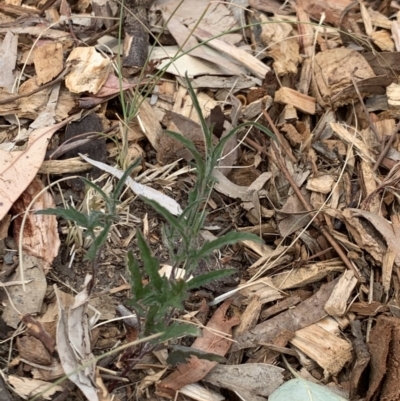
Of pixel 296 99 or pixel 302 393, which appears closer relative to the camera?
pixel 302 393

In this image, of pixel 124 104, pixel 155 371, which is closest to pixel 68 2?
pixel 124 104

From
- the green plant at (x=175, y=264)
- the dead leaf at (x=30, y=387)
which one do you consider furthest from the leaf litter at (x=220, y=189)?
the green plant at (x=175, y=264)

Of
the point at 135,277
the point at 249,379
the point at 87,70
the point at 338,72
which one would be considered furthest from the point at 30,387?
the point at 338,72

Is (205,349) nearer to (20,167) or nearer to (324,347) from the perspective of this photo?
(324,347)

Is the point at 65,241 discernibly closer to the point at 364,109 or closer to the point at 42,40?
the point at 42,40

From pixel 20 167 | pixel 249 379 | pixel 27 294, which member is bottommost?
pixel 249 379

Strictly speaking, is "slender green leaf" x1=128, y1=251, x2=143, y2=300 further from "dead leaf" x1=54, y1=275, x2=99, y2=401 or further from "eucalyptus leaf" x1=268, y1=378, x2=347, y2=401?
"eucalyptus leaf" x1=268, y1=378, x2=347, y2=401

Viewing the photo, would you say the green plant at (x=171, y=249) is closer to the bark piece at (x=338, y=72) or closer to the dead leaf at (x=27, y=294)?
the dead leaf at (x=27, y=294)

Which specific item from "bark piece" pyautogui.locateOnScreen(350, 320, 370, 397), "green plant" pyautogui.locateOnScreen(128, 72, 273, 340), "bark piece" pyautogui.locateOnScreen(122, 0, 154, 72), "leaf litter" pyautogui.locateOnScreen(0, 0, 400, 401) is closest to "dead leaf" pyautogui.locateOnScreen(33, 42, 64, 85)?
"leaf litter" pyautogui.locateOnScreen(0, 0, 400, 401)
